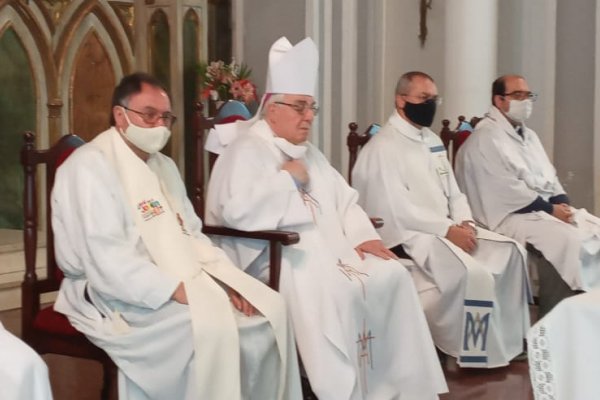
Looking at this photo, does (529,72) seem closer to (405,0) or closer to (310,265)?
(405,0)

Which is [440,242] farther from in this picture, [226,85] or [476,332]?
[226,85]

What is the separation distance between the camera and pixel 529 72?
7.88 m

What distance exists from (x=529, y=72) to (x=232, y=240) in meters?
4.12

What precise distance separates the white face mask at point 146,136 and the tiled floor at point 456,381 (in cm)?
129

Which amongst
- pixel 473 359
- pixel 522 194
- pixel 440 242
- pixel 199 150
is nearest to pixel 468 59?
pixel 522 194

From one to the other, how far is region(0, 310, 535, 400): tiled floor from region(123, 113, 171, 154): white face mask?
4.24 feet

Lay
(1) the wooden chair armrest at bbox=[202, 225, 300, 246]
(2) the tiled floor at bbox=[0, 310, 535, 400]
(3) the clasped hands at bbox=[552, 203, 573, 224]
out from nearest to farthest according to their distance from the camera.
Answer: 1. (1) the wooden chair armrest at bbox=[202, 225, 300, 246]
2. (2) the tiled floor at bbox=[0, 310, 535, 400]
3. (3) the clasped hands at bbox=[552, 203, 573, 224]

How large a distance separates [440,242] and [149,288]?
2.04 meters

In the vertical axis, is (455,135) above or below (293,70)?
below

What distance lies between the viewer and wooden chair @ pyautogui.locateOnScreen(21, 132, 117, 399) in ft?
12.3

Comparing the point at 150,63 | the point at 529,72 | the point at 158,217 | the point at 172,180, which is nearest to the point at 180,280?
the point at 158,217

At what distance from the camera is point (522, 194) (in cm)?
595

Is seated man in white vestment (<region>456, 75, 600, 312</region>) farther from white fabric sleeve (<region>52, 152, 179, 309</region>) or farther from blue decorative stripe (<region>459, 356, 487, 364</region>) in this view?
white fabric sleeve (<region>52, 152, 179, 309</region>)

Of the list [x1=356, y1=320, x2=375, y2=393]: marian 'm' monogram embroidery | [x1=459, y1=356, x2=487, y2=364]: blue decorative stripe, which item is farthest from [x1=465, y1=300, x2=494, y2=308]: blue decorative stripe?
[x1=356, y1=320, x2=375, y2=393]: marian 'm' monogram embroidery
